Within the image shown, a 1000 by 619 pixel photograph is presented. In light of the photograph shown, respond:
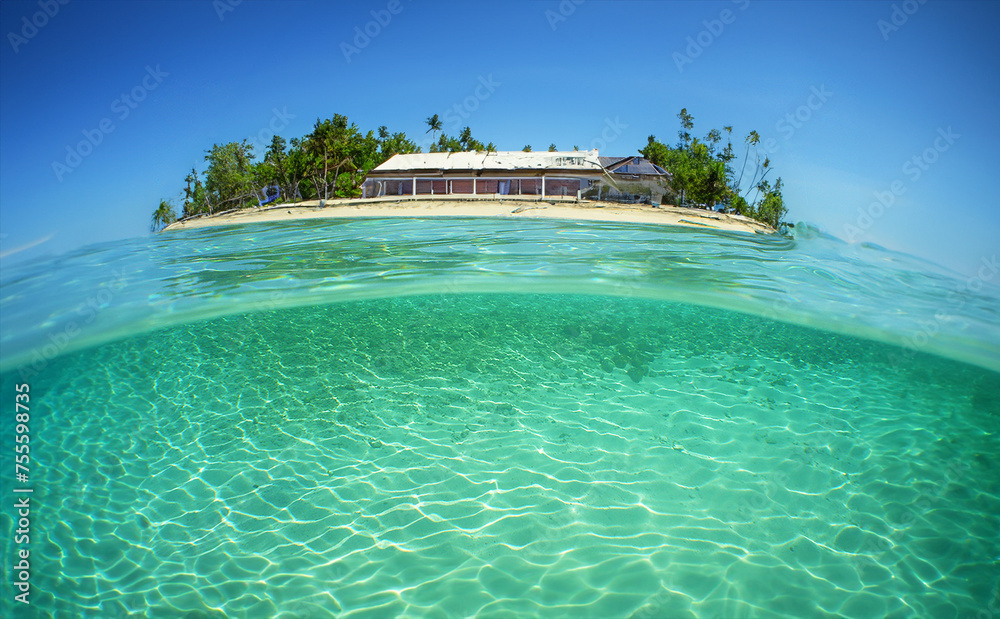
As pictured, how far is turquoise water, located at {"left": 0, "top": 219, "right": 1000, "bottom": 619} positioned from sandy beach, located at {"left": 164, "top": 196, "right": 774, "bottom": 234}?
1055 cm

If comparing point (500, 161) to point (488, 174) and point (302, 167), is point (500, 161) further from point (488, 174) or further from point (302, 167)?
point (302, 167)

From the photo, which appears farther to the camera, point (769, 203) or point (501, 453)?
point (769, 203)

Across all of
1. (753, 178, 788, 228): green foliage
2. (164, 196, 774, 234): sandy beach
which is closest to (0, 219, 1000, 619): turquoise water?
(164, 196, 774, 234): sandy beach

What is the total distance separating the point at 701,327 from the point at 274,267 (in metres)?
12.3

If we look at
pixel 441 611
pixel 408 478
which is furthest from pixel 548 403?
pixel 441 611

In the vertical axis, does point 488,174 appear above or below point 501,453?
above

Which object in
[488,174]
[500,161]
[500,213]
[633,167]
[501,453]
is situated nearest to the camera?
[501,453]

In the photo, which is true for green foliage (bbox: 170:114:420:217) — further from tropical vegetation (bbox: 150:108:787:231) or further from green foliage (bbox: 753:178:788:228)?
green foliage (bbox: 753:178:788:228)

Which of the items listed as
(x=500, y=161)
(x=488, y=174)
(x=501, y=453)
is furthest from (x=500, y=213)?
(x=501, y=453)

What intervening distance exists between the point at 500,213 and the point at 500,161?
52.2 feet

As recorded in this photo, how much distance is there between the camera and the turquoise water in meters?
4.18

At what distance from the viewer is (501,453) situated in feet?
19.7

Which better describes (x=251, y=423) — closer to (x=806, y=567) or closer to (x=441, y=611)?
(x=441, y=611)

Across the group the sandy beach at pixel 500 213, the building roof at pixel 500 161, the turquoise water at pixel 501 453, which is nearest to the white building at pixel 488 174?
the building roof at pixel 500 161
